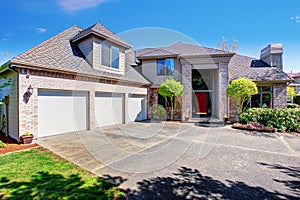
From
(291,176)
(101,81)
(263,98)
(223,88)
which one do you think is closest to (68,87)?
(101,81)

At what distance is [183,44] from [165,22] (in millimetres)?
7637

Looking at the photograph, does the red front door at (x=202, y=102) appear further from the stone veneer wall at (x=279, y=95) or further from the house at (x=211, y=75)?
the stone veneer wall at (x=279, y=95)

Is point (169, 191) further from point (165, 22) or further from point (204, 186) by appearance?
point (165, 22)

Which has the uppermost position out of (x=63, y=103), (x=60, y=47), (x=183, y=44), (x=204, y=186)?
(x=183, y=44)

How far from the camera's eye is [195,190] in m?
3.38

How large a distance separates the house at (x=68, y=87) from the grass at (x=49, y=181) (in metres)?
2.91

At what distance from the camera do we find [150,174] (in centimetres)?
407

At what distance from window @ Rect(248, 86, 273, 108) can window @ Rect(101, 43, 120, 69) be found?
12085 millimetres

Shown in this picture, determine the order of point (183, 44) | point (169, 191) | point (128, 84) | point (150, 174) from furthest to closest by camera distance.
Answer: point (183, 44) → point (128, 84) → point (150, 174) → point (169, 191)

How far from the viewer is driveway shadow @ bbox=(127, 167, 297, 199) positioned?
124 inches

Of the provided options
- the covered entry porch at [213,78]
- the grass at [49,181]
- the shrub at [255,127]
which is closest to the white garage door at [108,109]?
the grass at [49,181]

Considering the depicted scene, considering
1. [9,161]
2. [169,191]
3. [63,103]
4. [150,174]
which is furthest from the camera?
[63,103]

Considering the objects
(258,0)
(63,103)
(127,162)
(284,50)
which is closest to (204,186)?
(127,162)

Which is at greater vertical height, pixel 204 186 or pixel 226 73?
pixel 226 73
